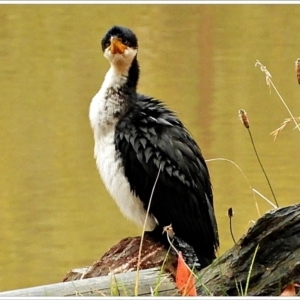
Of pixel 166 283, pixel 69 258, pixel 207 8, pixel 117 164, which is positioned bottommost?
pixel 69 258

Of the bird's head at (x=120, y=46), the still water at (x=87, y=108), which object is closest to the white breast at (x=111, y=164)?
the bird's head at (x=120, y=46)

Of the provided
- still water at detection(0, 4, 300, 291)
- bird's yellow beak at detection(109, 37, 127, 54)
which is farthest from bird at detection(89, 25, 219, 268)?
still water at detection(0, 4, 300, 291)

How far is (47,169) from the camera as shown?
632 centimetres

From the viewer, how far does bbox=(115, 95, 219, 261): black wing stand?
3.23 metres

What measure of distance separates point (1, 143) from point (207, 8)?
352 centimetres

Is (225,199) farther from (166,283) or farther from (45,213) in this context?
(166,283)

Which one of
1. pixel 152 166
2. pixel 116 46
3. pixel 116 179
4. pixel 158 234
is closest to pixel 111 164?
pixel 116 179

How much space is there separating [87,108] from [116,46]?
12.4 feet

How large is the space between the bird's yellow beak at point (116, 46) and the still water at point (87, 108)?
209 centimetres

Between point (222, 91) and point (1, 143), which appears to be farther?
point (222, 91)

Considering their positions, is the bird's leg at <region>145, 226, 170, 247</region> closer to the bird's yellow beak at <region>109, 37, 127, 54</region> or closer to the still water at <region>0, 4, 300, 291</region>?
the bird's yellow beak at <region>109, 37, 127, 54</region>

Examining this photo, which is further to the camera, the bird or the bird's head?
the bird's head

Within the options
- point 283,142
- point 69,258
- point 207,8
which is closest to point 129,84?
point 69,258

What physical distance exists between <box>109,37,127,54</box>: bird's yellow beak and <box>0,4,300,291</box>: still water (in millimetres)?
2090
